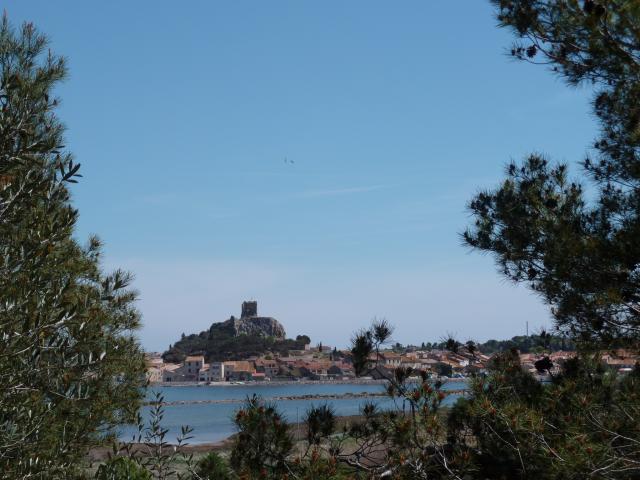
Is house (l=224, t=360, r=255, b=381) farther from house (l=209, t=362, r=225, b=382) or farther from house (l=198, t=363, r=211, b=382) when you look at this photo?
house (l=198, t=363, r=211, b=382)

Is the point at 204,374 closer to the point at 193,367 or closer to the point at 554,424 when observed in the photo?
the point at 193,367

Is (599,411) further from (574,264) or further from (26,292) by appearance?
(26,292)

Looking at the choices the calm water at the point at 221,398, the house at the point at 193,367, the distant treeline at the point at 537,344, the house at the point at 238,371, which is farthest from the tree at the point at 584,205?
the house at the point at 193,367

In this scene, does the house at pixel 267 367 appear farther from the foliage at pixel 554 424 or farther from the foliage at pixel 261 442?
the foliage at pixel 261 442

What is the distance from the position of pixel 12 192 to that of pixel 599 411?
5924mm

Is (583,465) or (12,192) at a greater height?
(12,192)

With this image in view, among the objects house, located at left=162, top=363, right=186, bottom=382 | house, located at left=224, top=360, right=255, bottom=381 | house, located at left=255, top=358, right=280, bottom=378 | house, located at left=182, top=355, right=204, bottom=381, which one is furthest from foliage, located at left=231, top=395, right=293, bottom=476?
house, located at left=162, top=363, right=186, bottom=382

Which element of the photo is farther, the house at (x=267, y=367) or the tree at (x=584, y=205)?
the house at (x=267, y=367)

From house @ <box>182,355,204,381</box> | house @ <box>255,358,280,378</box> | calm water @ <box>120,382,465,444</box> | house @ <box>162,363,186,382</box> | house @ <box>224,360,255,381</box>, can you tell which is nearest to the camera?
calm water @ <box>120,382,465,444</box>

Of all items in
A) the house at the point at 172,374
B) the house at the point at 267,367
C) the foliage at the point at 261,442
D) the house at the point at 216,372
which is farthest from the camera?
the house at the point at 172,374

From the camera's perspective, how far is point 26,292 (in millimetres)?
4645

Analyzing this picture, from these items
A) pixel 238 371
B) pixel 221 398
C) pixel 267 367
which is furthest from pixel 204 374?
pixel 221 398

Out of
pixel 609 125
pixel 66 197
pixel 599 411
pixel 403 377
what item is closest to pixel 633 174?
pixel 609 125

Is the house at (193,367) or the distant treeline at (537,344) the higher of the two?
the house at (193,367)
